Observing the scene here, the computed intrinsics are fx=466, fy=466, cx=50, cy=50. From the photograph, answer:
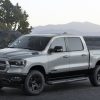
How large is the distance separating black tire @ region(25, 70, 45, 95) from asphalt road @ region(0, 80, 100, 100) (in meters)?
0.20

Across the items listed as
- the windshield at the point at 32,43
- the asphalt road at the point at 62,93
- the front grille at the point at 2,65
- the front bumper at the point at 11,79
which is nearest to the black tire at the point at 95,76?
the asphalt road at the point at 62,93

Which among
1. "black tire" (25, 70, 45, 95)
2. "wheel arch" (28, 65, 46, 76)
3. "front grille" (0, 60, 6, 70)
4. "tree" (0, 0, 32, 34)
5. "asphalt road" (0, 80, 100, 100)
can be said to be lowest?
"asphalt road" (0, 80, 100, 100)

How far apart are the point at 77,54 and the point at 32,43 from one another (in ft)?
5.20

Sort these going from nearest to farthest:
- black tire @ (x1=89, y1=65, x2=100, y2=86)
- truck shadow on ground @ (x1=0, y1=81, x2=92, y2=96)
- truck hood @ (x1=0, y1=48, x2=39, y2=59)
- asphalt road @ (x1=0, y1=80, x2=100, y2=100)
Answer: asphalt road @ (x1=0, y1=80, x2=100, y2=100), truck hood @ (x1=0, y1=48, x2=39, y2=59), truck shadow on ground @ (x1=0, y1=81, x2=92, y2=96), black tire @ (x1=89, y1=65, x2=100, y2=86)

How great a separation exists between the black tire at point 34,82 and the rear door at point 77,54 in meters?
1.50

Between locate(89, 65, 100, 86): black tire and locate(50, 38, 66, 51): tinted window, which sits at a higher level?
locate(50, 38, 66, 51): tinted window

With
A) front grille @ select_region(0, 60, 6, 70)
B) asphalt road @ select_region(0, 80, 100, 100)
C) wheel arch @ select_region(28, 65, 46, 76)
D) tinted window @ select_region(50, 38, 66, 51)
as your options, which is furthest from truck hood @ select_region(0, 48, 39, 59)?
asphalt road @ select_region(0, 80, 100, 100)

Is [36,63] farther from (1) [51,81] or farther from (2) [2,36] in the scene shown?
(2) [2,36]

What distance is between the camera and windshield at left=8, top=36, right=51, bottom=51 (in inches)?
556

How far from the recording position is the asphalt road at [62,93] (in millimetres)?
12586

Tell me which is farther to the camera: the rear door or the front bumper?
the rear door

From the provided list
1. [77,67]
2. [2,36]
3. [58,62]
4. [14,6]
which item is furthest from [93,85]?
[14,6]

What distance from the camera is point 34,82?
13305 mm

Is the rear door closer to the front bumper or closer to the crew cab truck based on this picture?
the crew cab truck
